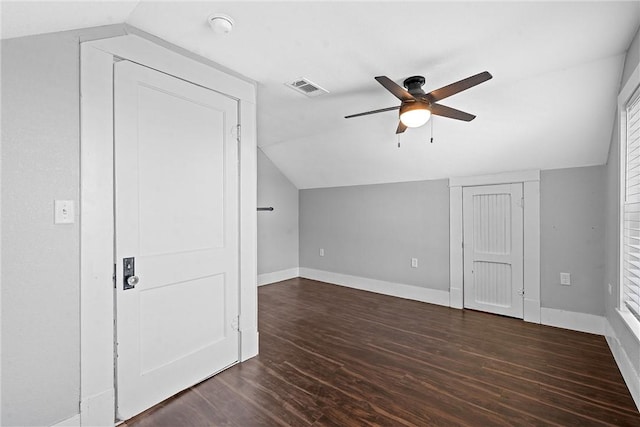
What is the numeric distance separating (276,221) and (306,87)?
10.5 feet

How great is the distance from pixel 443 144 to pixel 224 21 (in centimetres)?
277

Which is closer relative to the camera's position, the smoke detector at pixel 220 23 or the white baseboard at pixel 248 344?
the smoke detector at pixel 220 23

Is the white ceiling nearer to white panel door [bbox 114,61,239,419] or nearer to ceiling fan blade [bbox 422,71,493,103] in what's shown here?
ceiling fan blade [bbox 422,71,493,103]

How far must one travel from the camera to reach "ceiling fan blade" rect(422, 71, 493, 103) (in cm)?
191

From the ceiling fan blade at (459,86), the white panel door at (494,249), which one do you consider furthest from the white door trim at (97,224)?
the white panel door at (494,249)

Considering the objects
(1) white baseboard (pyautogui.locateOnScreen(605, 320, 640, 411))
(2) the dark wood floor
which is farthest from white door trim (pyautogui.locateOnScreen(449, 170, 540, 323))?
(1) white baseboard (pyautogui.locateOnScreen(605, 320, 640, 411))

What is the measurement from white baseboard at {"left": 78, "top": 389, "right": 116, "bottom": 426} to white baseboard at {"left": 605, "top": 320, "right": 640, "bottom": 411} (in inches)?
131

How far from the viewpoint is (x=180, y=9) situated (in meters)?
1.73

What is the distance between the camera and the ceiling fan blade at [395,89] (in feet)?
6.73

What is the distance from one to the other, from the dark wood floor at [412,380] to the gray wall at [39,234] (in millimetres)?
580

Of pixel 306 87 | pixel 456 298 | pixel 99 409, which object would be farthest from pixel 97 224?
pixel 456 298

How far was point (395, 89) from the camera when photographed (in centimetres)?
217

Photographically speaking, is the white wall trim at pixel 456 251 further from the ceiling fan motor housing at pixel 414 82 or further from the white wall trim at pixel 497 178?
the ceiling fan motor housing at pixel 414 82

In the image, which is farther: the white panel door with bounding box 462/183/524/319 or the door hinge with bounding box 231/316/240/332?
the white panel door with bounding box 462/183/524/319
